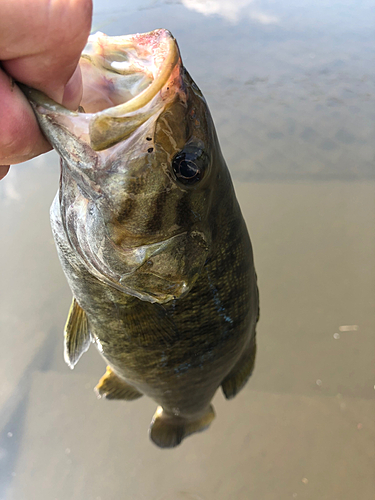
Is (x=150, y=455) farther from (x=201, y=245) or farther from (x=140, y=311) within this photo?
(x=201, y=245)

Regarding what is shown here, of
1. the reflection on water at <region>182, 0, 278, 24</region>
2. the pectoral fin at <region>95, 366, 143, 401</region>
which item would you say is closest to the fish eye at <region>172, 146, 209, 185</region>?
the pectoral fin at <region>95, 366, 143, 401</region>

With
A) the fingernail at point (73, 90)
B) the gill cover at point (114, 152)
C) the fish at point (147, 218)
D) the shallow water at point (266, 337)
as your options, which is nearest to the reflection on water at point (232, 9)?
the shallow water at point (266, 337)

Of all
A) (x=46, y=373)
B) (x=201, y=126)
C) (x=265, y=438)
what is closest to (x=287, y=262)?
(x=265, y=438)

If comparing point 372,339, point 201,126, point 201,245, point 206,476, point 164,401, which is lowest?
point 206,476

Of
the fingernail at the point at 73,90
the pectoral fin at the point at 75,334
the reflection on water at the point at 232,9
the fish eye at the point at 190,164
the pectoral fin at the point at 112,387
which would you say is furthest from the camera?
the reflection on water at the point at 232,9

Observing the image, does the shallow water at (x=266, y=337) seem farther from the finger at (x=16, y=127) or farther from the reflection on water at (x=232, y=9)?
the finger at (x=16, y=127)

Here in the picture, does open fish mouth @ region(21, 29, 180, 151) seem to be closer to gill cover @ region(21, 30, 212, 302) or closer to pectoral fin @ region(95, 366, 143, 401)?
gill cover @ region(21, 30, 212, 302)
